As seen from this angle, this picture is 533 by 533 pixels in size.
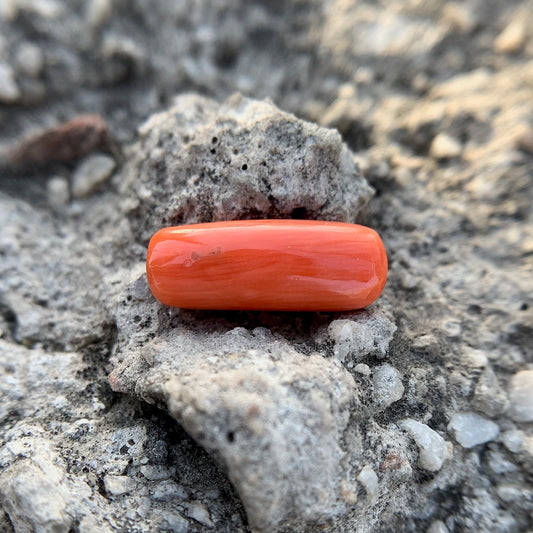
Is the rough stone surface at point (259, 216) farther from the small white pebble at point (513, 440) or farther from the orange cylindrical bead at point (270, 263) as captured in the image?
the orange cylindrical bead at point (270, 263)

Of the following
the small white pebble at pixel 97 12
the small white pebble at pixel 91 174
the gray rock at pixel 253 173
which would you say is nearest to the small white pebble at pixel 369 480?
the gray rock at pixel 253 173

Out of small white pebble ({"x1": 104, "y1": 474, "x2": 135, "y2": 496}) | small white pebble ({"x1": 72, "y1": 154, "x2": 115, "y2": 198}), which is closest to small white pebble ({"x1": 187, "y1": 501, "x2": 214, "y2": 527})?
small white pebble ({"x1": 104, "y1": 474, "x2": 135, "y2": 496})

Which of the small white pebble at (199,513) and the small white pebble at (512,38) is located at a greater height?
the small white pebble at (512,38)

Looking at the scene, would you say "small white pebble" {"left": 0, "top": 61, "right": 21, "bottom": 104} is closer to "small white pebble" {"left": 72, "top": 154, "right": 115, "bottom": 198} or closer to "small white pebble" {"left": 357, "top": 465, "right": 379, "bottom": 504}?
"small white pebble" {"left": 72, "top": 154, "right": 115, "bottom": 198}

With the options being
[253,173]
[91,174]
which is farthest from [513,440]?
[91,174]

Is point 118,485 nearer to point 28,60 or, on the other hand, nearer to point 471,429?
point 471,429

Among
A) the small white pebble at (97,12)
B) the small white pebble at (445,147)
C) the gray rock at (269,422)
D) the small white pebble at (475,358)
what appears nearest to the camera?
the gray rock at (269,422)

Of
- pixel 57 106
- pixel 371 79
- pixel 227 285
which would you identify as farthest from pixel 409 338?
pixel 57 106
